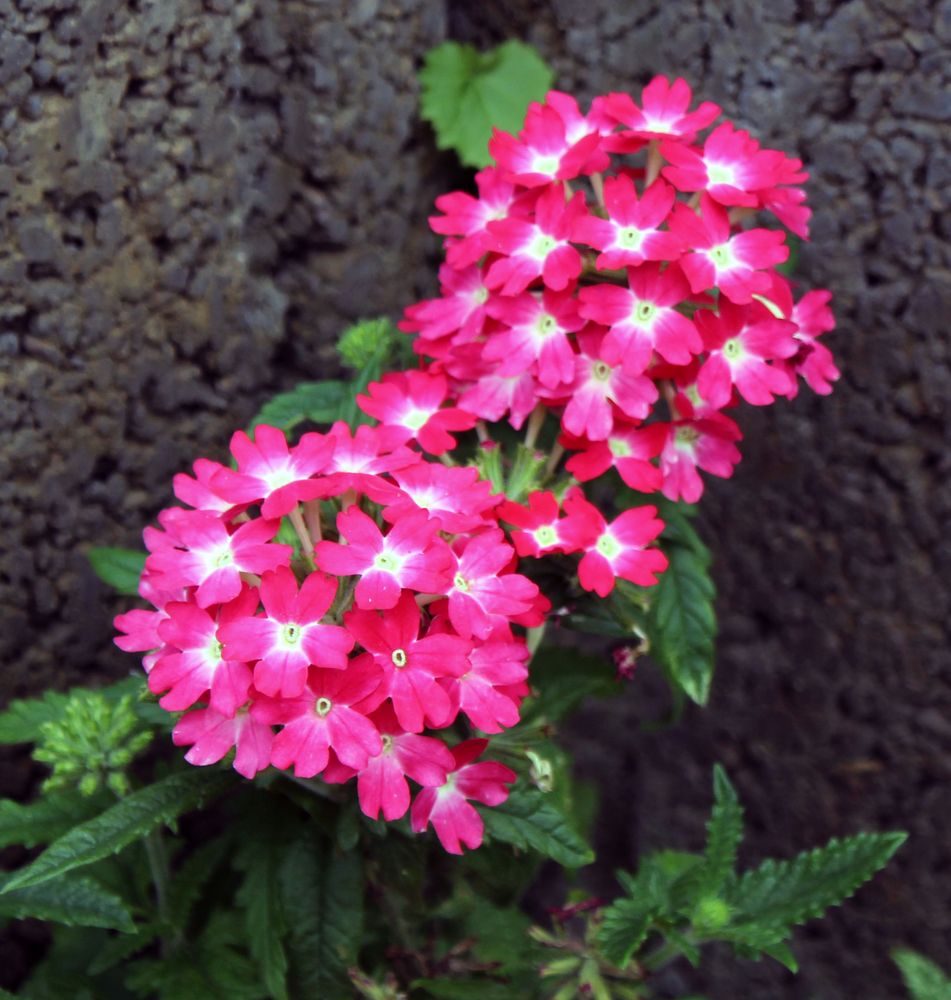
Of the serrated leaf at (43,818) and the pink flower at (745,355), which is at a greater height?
the pink flower at (745,355)

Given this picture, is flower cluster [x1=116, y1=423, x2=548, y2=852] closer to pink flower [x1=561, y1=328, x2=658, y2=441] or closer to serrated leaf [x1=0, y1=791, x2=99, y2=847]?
pink flower [x1=561, y1=328, x2=658, y2=441]

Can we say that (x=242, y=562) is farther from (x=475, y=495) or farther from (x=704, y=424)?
(x=704, y=424)

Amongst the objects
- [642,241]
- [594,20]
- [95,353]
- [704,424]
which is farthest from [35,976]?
[594,20]

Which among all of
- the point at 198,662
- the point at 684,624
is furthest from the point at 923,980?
the point at 198,662

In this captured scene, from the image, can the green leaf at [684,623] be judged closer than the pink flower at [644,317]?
No

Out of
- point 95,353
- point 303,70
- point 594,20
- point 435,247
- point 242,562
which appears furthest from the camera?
point 435,247

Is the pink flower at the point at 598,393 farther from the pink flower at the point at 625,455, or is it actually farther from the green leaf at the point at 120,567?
the green leaf at the point at 120,567

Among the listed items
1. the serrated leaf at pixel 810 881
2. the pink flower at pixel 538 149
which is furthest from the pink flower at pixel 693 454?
the serrated leaf at pixel 810 881
